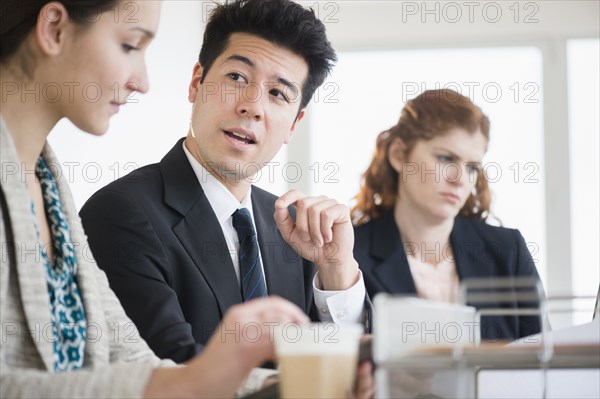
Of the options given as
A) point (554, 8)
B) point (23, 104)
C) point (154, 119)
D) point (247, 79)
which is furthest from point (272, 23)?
point (554, 8)

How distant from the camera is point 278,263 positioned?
194 cm

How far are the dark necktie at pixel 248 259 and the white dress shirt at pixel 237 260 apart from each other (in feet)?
0.05

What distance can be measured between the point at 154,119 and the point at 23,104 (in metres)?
3.46

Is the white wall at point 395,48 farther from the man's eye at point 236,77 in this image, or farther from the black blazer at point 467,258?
the man's eye at point 236,77

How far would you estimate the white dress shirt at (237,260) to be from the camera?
1.83 m

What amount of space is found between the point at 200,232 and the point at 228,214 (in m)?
0.13

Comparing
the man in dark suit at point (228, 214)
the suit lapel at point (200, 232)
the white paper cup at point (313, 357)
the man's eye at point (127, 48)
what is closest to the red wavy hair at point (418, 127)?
the man in dark suit at point (228, 214)

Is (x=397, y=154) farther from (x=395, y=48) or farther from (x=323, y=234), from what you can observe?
(x=395, y=48)

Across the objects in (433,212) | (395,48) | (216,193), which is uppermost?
(395,48)

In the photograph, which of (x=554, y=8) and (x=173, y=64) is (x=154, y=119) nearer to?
(x=173, y=64)

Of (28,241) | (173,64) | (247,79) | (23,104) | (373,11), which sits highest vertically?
(373,11)

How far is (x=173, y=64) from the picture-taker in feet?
14.8

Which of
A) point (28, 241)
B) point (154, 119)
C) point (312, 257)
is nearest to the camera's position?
point (28, 241)

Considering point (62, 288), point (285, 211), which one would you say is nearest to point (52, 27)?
point (62, 288)
